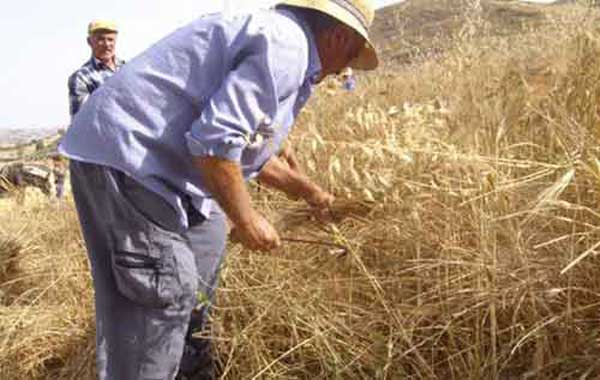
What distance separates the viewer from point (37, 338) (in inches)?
126

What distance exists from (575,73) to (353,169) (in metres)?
1.04

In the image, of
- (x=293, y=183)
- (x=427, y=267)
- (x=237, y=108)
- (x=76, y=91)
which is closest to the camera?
(x=237, y=108)

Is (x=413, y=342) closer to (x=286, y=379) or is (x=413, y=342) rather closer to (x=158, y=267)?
(x=286, y=379)

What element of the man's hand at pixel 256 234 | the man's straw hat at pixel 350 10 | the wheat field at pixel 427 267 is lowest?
the wheat field at pixel 427 267

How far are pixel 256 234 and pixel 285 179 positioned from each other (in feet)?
1.66

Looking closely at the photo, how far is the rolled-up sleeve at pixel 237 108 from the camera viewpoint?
193 centimetres

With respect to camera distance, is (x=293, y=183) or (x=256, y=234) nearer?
(x=256, y=234)

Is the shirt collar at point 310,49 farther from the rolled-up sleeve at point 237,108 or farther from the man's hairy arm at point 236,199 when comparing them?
the man's hairy arm at point 236,199

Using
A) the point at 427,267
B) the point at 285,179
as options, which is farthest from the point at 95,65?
the point at 427,267

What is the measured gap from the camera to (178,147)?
2119 millimetres

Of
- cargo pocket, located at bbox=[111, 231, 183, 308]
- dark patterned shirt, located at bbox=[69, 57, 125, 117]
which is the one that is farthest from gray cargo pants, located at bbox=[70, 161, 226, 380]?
dark patterned shirt, located at bbox=[69, 57, 125, 117]

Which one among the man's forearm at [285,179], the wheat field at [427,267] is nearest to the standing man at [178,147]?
the man's forearm at [285,179]

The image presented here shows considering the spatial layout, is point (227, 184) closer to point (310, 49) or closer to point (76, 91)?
point (310, 49)

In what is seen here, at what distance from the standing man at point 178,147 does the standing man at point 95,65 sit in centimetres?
400
